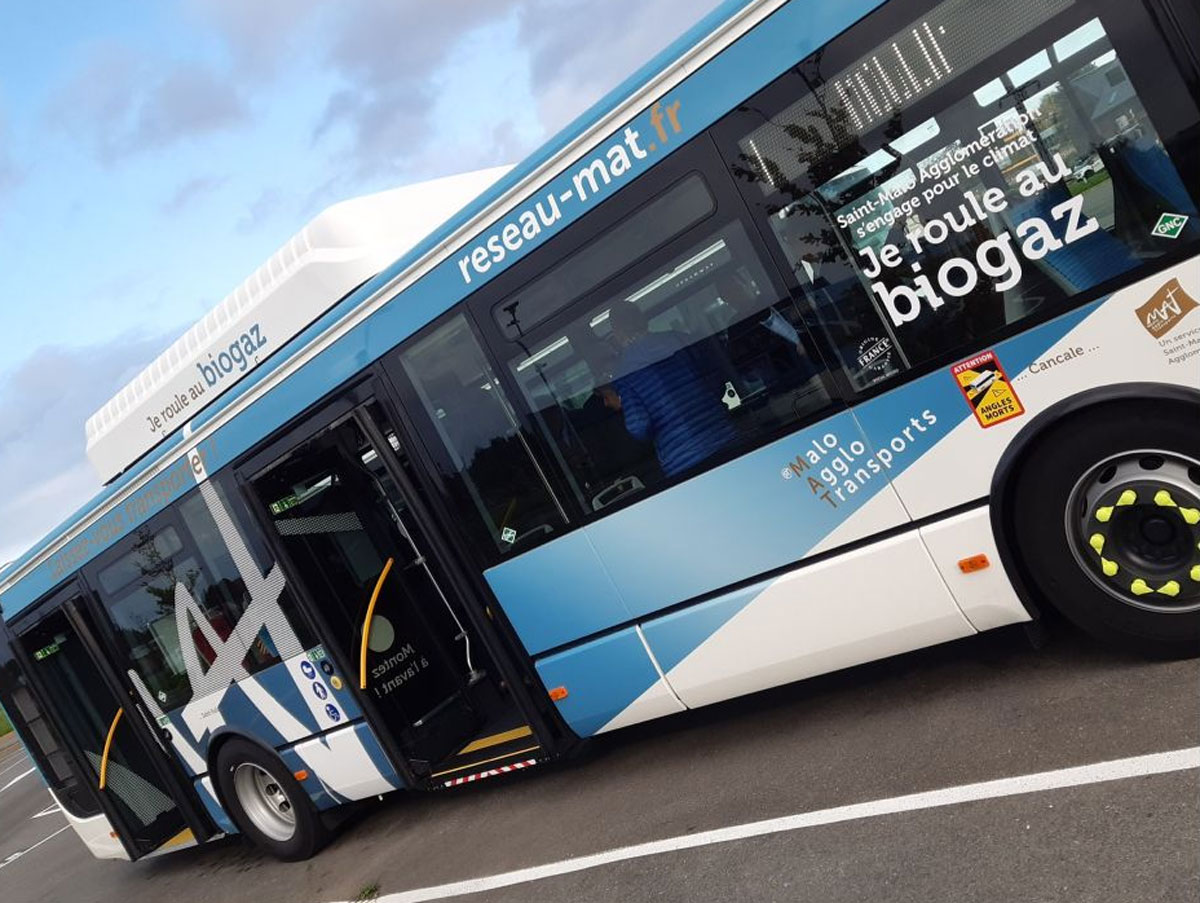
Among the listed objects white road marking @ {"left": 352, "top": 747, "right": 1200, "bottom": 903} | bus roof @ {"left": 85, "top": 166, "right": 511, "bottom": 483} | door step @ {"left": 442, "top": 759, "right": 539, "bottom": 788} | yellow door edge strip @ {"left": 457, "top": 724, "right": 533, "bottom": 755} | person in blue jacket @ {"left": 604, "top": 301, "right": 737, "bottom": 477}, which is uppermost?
bus roof @ {"left": 85, "top": 166, "right": 511, "bottom": 483}

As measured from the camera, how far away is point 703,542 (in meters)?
5.13

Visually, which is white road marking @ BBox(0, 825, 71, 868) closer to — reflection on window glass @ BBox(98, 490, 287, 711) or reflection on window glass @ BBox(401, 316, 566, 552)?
reflection on window glass @ BBox(98, 490, 287, 711)

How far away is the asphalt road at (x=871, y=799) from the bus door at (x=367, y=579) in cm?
72

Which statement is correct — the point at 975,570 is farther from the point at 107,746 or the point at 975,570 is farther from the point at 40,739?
the point at 40,739

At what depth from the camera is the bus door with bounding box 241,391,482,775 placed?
22.9ft

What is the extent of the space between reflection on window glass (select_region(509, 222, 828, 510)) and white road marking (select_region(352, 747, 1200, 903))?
1.72m

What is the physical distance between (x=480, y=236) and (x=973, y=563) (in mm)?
3051

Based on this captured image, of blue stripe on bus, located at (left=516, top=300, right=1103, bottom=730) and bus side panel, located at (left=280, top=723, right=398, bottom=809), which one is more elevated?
blue stripe on bus, located at (left=516, top=300, right=1103, bottom=730)

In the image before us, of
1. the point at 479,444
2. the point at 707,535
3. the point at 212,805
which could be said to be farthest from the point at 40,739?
the point at 707,535

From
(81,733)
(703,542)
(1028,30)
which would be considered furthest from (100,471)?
(1028,30)

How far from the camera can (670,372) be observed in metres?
5.04

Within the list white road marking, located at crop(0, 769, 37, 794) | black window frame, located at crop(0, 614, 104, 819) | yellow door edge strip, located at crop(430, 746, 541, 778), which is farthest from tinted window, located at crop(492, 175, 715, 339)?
white road marking, located at crop(0, 769, 37, 794)

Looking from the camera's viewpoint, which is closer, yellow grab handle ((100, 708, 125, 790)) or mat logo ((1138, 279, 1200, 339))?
mat logo ((1138, 279, 1200, 339))

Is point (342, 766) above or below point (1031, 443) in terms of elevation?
below
